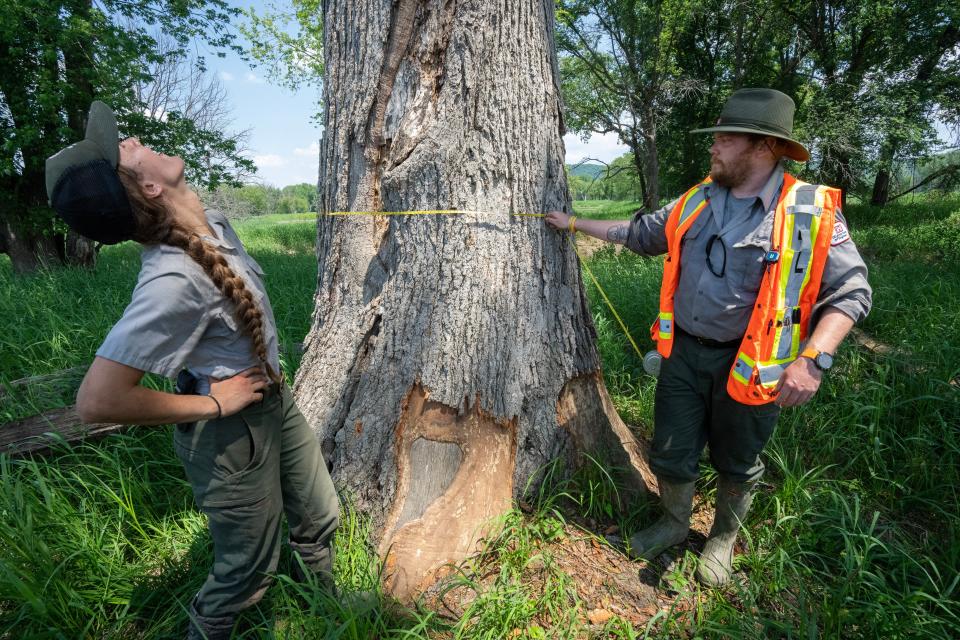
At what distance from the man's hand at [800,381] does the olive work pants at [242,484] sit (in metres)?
1.82

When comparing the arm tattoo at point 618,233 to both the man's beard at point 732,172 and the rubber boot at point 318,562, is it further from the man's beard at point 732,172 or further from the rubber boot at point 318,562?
the rubber boot at point 318,562

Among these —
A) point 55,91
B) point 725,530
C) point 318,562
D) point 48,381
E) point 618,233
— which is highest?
point 55,91

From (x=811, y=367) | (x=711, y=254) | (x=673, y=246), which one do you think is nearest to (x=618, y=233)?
(x=673, y=246)

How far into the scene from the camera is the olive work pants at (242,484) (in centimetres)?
150

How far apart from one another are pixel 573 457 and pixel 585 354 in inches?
20.3

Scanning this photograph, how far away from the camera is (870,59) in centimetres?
1245

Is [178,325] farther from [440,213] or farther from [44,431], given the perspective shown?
[44,431]

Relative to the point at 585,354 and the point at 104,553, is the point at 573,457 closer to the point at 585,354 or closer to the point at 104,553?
the point at 585,354

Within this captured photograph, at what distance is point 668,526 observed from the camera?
217 cm

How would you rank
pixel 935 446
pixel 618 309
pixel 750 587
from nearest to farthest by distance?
pixel 750 587 < pixel 935 446 < pixel 618 309

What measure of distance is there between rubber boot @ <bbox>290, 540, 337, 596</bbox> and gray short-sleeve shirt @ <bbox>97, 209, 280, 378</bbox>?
2.73 ft

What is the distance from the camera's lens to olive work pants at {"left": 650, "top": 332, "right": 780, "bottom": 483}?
1.93 meters

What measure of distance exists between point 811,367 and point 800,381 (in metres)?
0.06

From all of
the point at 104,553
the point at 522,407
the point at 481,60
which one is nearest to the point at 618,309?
the point at 522,407
